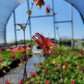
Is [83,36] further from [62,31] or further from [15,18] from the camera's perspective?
[15,18]

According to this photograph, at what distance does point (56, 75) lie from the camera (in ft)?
4.60

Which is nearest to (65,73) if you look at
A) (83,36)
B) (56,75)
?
(56,75)

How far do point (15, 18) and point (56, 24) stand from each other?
5.57ft

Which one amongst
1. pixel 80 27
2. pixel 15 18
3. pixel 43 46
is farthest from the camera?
pixel 15 18

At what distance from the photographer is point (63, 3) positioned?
5.12 meters

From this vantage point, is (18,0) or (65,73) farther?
(18,0)

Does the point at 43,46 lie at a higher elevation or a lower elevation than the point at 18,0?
lower

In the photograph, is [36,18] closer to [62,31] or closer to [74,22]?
[62,31]

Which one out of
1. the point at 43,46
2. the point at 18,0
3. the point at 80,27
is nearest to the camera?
the point at 43,46

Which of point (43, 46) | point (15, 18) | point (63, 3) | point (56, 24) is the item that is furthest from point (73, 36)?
point (43, 46)

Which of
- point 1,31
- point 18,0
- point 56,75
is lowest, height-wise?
point 56,75

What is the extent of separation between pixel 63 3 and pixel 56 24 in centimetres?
92

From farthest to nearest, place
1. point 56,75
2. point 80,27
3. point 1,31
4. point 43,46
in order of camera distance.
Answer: point 80,27
point 1,31
point 56,75
point 43,46

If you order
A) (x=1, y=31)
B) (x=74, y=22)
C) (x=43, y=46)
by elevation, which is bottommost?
(x=43, y=46)
